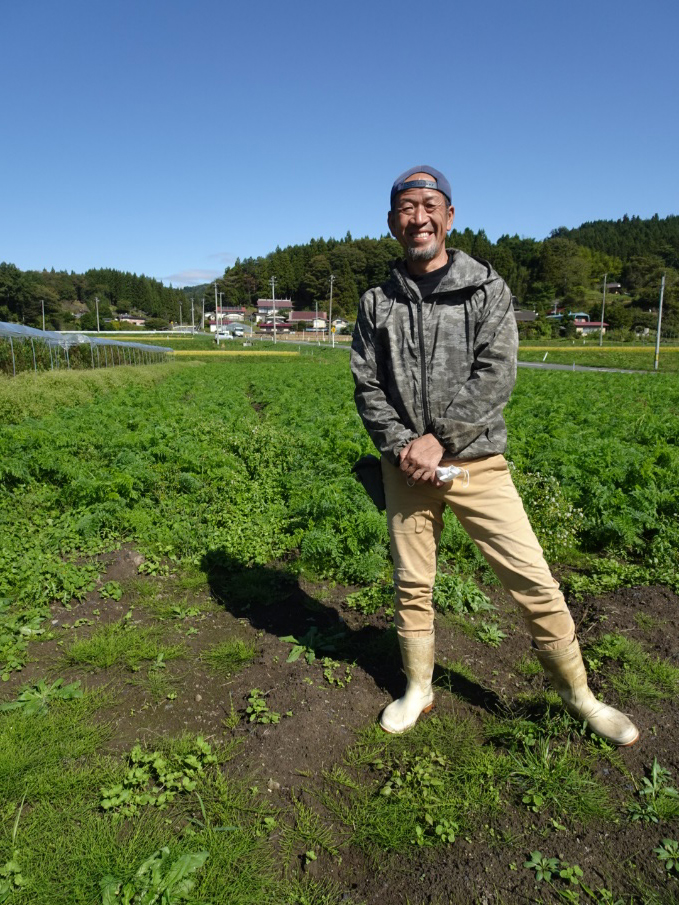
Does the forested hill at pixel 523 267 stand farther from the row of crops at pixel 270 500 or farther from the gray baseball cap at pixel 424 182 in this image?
the gray baseball cap at pixel 424 182

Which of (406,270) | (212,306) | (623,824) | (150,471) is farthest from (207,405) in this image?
(212,306)

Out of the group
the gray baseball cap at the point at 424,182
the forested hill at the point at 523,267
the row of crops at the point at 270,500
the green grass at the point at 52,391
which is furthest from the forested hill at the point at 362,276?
the gray baseball cap at the point at 424,182

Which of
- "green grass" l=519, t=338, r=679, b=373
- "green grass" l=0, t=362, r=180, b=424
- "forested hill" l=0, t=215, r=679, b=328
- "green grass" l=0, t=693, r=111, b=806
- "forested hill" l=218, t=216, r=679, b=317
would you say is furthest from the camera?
"forested hill" l=218, t=216, r=679, b=317

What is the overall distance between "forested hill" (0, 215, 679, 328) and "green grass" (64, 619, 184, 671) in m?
85.7

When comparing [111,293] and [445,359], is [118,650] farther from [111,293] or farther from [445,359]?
[111,293]

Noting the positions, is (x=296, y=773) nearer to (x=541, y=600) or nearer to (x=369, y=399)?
(x=541, y=600)

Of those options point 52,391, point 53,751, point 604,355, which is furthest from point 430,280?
point 604,355

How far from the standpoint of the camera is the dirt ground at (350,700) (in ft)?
7.13

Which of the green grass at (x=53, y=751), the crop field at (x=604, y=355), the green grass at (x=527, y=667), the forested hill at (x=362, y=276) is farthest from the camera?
the forested hill at (x=362, y=276)

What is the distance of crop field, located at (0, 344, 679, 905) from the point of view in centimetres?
217

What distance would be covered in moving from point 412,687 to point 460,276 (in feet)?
6.60

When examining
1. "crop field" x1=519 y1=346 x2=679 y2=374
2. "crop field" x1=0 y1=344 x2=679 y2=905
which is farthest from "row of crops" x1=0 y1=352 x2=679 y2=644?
"crop field" x1=519 y1=346 x2=679 y2=374

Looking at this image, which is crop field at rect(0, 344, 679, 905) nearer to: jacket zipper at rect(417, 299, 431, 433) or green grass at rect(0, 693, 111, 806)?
green grass at rect(0, 693, 111, 806)

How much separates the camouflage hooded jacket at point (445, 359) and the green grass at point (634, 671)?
162 centimetres
